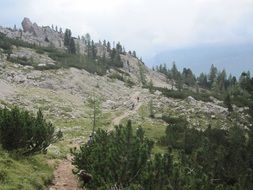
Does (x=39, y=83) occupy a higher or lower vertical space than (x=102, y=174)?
higher

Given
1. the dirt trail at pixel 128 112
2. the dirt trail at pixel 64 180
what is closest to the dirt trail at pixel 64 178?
the dirt trail at pixel 64 180

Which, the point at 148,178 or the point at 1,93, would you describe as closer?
the point at 148,178

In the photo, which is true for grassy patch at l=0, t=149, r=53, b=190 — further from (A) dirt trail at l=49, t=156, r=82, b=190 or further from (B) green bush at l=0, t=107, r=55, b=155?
(B) green bush at l=0, t=107, r=55, b=155

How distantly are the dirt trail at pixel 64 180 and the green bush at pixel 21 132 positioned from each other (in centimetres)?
215

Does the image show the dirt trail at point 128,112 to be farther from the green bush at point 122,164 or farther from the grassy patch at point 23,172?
the green bush at point 122,164

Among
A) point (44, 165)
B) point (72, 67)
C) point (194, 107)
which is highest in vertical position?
point (72, 67)

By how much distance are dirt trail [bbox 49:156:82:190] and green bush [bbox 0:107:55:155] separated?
84.8 inches

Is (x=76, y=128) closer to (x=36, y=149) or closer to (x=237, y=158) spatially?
(x=36, y=149)

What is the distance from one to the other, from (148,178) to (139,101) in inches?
3230

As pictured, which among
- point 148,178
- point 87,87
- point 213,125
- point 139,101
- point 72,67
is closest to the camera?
point 148,178

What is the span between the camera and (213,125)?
78625mm

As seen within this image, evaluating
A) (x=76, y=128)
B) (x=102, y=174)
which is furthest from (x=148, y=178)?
(x=76, y=128)

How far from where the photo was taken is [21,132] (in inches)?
1005

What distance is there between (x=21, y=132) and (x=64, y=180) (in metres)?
3.73
